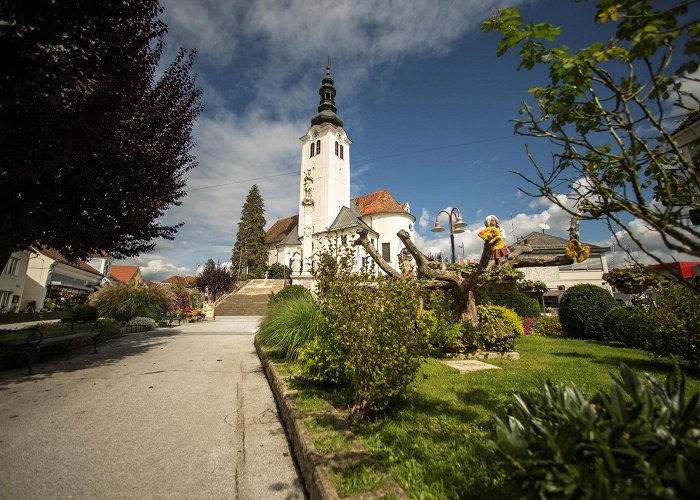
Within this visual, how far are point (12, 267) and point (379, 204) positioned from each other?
37.2 meters

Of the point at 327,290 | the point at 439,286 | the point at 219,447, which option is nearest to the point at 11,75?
the point at 327,290

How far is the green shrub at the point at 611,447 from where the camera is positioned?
1188 millimetres

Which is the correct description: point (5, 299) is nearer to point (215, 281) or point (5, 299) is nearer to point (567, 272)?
point (215, 281)

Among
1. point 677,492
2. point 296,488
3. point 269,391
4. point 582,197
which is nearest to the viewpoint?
point 677,492

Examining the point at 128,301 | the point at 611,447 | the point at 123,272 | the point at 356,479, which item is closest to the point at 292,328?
the point at 356,479

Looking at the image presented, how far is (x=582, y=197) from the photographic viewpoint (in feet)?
6.82

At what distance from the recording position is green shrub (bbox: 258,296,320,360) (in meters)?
6.64

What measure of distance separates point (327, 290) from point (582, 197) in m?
3.20

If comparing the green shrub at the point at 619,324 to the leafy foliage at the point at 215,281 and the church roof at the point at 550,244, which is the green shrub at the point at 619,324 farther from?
the leafy foliage at the point at 215,281

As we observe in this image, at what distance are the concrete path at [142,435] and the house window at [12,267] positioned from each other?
25.6 meters

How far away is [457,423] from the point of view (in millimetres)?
3695

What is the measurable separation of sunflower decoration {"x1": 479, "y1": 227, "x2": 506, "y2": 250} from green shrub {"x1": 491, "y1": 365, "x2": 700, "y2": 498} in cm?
596

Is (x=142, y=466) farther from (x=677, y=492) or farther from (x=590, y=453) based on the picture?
(x=677, y=492)

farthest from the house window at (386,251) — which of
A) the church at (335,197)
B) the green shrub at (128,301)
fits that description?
the green shrub at (128,301)
